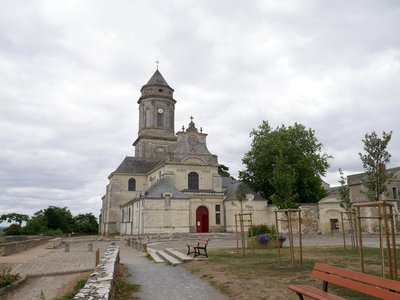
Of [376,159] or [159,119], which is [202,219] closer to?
[159,119]

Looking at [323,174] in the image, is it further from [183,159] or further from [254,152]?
[183,159]

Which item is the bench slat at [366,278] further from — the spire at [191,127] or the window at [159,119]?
the window at [159,119]

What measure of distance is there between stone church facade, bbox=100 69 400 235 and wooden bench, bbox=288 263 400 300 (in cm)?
2782

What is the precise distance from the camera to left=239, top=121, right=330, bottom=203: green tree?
39906mm

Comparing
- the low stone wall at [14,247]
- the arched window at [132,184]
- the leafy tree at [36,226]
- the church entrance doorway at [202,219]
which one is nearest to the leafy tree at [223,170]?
the arched window at [132,184]

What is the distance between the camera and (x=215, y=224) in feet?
132

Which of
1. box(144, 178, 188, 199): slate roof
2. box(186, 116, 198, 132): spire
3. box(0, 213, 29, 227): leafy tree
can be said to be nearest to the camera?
box(144, 178, 188, 199): slate roof

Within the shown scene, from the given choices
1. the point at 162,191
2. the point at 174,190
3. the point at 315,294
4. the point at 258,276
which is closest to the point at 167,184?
the point at 174,190

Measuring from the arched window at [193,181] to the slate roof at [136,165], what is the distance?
9748mm

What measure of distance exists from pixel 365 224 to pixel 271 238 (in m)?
17.0

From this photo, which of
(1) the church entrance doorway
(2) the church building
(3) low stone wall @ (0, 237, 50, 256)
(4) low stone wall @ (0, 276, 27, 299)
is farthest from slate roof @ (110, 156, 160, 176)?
(4) low stone wall @ (0, 276, 27, 299)

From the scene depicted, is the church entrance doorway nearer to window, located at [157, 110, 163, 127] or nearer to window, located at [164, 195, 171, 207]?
window, located at [164, 195, 171, 207]

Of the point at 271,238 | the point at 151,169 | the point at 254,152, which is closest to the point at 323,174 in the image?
the point at 254,152

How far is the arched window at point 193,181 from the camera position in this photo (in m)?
42.3
